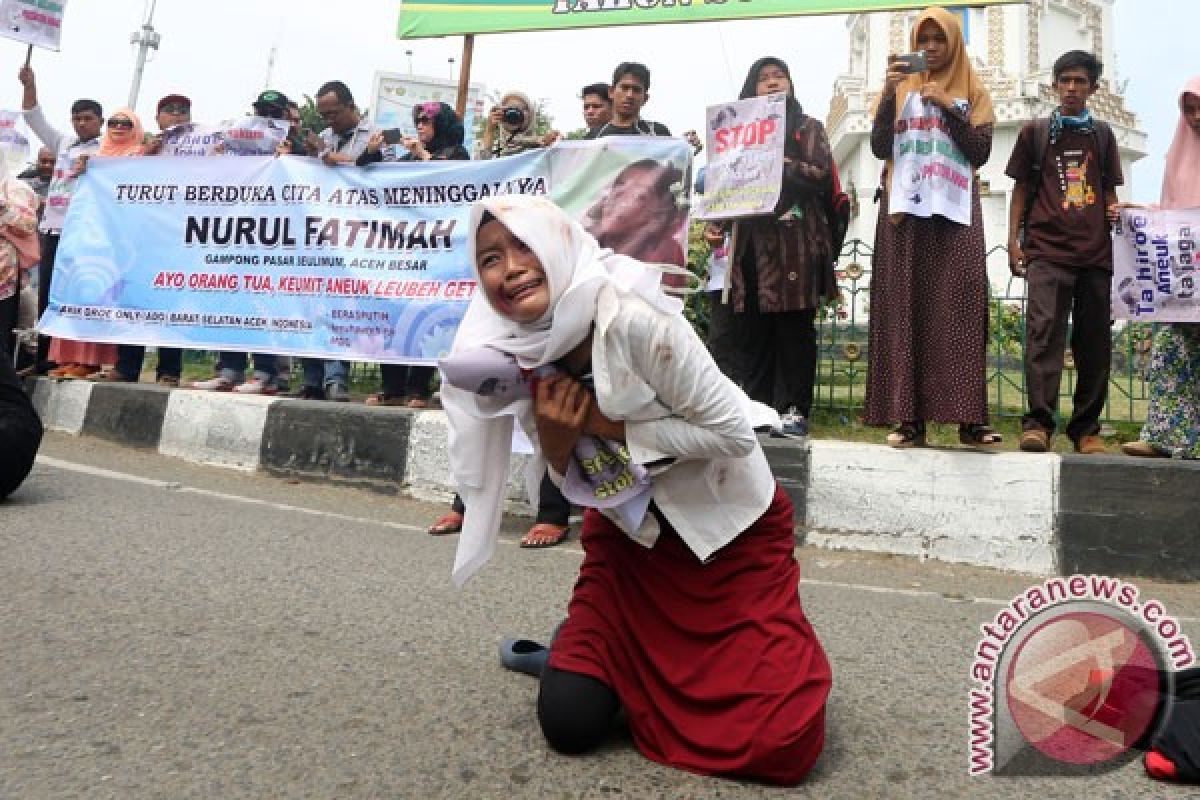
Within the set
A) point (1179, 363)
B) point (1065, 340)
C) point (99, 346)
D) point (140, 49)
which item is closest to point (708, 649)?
point (1065, 340)

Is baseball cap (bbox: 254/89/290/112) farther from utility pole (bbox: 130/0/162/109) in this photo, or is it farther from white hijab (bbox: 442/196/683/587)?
utility pole (bbox: 130/0/162/109)

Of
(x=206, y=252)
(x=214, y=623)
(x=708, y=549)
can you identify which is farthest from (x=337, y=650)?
(x=206, y=252)

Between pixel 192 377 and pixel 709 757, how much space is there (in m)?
6.38

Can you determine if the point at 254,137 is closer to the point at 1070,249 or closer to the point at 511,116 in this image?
the point at 511,116

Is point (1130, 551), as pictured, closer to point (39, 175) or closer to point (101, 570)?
point (101, 570)

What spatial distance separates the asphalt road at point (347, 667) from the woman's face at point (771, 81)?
7.08ft

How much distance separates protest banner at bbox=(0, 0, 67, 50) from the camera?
6.84 meters

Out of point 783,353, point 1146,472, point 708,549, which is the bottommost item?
point 708,549

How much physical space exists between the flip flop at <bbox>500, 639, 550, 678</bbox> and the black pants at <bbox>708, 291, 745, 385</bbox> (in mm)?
2399

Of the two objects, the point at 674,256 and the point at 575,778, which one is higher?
the point at 674,256

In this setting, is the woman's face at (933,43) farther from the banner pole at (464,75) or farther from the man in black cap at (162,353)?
the man in black cap at (162,353)

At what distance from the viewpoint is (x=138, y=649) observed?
219cm

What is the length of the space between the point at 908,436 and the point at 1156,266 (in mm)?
1267

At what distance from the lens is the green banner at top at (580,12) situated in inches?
225
